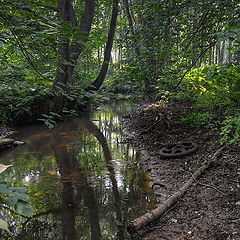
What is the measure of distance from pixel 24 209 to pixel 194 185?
3.49 m

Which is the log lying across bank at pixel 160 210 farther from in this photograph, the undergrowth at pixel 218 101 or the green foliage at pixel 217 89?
the green foliage at pixel 217 89

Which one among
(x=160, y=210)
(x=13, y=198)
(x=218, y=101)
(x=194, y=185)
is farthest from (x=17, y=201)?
(x=218, y=101)

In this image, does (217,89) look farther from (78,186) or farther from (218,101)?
(78,186)

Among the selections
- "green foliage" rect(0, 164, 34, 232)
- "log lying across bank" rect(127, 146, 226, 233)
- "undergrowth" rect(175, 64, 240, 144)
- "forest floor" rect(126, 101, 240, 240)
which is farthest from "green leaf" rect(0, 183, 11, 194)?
"undergrowth" rect(175, 64, 240, 144)

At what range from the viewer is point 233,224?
2760mm

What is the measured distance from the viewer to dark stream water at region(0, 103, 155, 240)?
3312 millimetres

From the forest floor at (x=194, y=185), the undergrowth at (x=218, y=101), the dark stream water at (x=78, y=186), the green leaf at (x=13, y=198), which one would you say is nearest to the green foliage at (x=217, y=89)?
the undergrowth at (x=218, y=101)

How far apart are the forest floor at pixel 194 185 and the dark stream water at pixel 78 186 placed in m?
0.37

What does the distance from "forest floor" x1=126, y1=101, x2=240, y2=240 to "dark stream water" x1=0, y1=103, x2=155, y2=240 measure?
0.37 meters

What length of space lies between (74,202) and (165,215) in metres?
1.62

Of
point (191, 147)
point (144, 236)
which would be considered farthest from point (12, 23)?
point (191, 147)

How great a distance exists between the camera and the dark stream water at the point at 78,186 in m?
3.31

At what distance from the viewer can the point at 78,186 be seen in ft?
15.3

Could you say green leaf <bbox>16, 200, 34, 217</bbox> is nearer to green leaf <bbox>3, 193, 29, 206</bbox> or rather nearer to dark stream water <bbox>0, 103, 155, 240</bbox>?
green leaf <bbox>3, 193, 29, 206</bbox>
